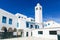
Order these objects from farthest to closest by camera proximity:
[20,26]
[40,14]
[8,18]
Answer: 1. [40,14]
2. [20,26]
3. [8,18]

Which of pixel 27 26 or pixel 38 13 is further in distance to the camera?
pixel 38 13

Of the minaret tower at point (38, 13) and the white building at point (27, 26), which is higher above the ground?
the minaret tower at point (38, 13)

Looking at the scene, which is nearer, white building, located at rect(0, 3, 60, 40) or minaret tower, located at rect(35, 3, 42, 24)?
white building, located at rect(0, 3, 60, 40)

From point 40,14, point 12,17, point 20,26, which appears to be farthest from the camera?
point 40,14

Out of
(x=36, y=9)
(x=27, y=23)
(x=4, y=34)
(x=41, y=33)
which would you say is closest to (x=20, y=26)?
(x=27, y=23)

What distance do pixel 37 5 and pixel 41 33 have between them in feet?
73.4

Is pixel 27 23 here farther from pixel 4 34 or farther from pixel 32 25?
pixel 4 34

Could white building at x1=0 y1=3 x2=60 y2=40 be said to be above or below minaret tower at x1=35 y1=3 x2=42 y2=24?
below

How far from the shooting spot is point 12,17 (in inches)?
1223

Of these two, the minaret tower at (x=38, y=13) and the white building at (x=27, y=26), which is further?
the minaret tower at (x=38, y=13)

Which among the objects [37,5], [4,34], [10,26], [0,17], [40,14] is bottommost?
[4,34]

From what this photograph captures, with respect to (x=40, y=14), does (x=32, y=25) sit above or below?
below

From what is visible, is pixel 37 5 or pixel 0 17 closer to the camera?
pixel 0 17

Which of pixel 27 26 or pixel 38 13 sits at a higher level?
pixel 38 13
